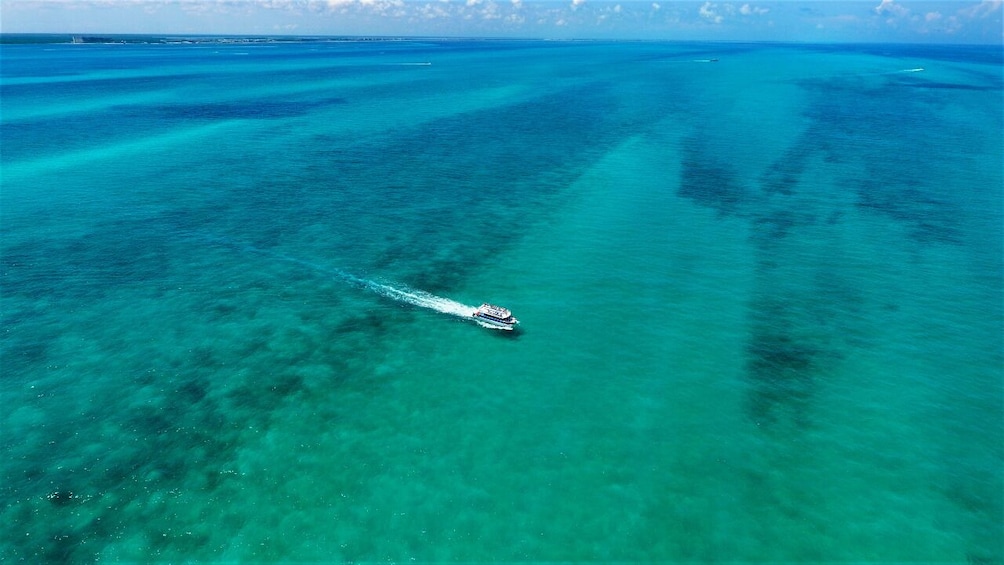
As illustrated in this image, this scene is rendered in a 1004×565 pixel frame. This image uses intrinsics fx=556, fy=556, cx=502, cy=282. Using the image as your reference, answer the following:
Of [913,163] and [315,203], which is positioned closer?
[315,203]

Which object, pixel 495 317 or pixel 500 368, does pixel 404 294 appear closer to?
pixel 495 317

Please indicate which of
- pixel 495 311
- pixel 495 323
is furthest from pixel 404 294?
pixel 495 323

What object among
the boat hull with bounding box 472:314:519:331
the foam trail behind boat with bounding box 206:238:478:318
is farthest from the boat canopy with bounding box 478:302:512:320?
the foam trail behind boat with bounding box 206:238:478:318

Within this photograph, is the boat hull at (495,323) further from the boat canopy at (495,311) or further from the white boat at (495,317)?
the boat canopy at (495,311)

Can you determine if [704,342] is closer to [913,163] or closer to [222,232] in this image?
[222,232]

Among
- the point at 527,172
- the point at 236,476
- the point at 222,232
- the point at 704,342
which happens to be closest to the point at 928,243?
the point at 704,342

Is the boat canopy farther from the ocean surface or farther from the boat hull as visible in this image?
the ocean surface
